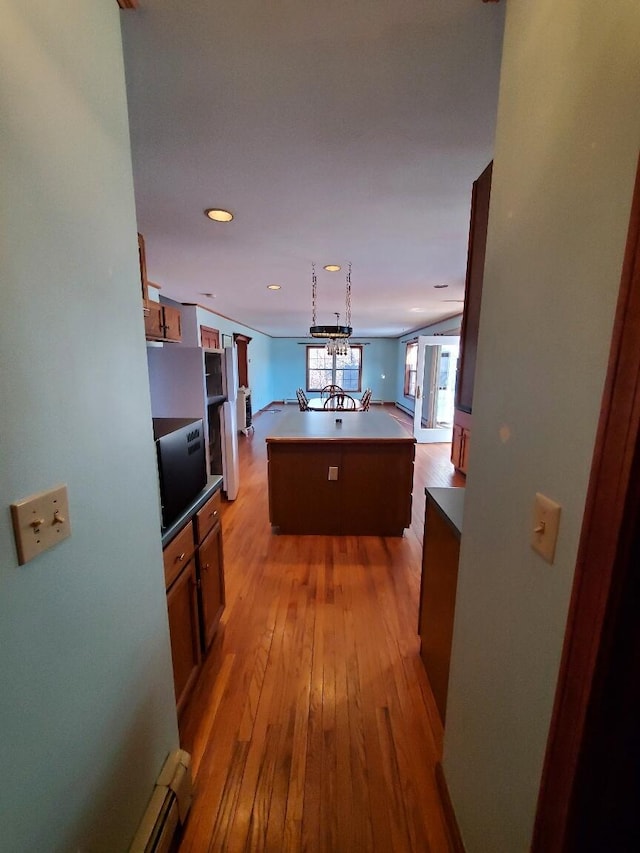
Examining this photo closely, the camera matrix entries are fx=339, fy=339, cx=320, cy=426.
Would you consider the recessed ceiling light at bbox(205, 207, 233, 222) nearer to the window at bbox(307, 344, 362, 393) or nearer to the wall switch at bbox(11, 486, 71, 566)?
the wall switch at bbox(11, 486, 71, 566)

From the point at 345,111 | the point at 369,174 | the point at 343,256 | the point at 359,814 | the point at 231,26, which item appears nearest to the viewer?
the point at 231,26

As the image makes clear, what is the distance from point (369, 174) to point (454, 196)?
562mm

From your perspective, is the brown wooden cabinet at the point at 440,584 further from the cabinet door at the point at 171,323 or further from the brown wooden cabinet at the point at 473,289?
the cabinet door at the point at 171,323

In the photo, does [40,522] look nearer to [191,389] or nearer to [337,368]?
[191,389]

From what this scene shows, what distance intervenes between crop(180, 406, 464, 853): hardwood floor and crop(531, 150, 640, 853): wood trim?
2.80 feet

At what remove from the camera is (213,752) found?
53.3 inches

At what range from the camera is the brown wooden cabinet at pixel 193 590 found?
1326 mm

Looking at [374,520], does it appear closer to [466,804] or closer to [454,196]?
[466,804]

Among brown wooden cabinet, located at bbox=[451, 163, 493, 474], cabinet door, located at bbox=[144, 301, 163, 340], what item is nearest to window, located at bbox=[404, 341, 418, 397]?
cabinet door, located at bbox=[144, 301, 163, 340]

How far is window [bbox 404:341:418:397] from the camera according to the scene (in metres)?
9.95

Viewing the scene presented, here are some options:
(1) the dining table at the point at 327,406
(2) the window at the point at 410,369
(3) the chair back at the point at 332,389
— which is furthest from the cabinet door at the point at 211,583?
(2) the window at the point at 410,369

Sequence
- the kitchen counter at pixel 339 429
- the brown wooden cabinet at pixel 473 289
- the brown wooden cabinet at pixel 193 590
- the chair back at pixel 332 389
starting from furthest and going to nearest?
the chair back at pixel 332 389 → the kitchen counter at pixel 339 429 → the brown wooden cabinet at pixel 193 590 → the brown wooden cabinet at pixel 473 289

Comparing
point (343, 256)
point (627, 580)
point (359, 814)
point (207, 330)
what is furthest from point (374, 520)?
point (207, 330)

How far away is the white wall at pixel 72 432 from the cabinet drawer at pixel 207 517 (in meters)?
0.55
